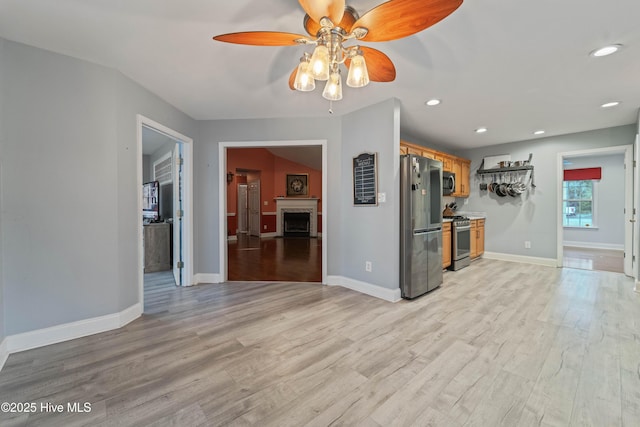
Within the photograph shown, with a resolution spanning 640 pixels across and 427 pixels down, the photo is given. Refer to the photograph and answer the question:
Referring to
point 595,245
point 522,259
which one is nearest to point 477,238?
point 522,259

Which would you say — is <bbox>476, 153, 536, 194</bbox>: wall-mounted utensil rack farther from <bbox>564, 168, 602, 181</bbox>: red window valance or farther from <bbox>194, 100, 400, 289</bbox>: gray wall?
<bbox>194, 100, 400, 289</bbox>: gray wall

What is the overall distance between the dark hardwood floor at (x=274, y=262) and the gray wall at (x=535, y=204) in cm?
369

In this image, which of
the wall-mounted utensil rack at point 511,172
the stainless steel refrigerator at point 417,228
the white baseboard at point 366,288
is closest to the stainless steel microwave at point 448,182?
the wall-mounted utensil rack at point 511,172

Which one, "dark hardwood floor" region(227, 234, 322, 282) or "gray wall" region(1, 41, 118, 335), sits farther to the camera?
"dark hardwood floor" region(227, 234, 322, 282)

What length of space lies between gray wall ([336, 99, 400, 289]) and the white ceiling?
0.83 ft

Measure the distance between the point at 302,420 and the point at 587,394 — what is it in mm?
1668

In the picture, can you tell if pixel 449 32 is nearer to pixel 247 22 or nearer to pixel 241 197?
pixel 247 22

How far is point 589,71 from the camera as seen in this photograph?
7.71ft

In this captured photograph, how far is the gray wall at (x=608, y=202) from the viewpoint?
20.5 feet

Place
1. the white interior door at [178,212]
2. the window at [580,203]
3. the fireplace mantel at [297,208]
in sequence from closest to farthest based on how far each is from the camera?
the white interior door at [178,212], the window at [580,203], the fireplace mantel at [297,208]

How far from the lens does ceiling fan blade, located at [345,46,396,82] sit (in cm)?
157

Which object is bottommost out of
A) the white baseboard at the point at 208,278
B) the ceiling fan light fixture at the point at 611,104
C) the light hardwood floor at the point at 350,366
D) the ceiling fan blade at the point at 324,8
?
the light hardwood floor at the point at 350,366

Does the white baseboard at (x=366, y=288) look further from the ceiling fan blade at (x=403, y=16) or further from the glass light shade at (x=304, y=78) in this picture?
the ceiling fan blade at (x=403, y=16)

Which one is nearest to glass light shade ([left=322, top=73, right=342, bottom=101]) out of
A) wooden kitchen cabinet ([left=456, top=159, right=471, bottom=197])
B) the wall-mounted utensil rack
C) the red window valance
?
wooden kitchen cabinet ([left=456, top=159, right=471, bottom=197])
